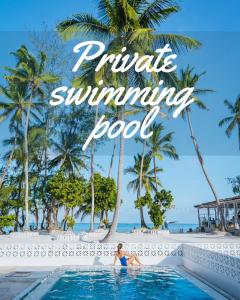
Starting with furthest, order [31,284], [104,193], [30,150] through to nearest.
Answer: [30,150] → [104,193] → [31,284]

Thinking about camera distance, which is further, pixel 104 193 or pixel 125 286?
pixel 104 193

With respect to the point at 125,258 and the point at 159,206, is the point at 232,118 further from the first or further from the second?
the point at 125,258

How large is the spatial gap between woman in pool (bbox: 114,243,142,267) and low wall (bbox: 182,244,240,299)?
1661 millimetres

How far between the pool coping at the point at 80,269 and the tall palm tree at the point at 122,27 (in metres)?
4.49

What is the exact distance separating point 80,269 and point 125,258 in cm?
149

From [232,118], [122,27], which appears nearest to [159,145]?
[232,118]

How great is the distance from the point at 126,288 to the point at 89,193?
71.0 feet

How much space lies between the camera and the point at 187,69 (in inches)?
1190

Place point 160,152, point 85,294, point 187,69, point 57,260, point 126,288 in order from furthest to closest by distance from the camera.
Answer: point 160,152, point 187,69, point 57,260, point 126,288, point 85,294

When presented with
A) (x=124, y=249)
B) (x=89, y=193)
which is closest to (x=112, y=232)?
(x=124, y=249)

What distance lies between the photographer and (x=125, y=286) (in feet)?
28.2

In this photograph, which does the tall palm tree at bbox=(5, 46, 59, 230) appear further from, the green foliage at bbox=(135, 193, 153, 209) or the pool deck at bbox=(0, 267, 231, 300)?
the pool deck at bbox=(0, 267, 231, 300)

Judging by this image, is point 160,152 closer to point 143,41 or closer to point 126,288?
point 143,41

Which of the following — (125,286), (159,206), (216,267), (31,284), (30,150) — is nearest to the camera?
(31,284)
